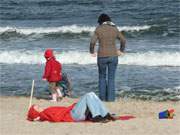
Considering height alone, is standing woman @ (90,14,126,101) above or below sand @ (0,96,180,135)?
above

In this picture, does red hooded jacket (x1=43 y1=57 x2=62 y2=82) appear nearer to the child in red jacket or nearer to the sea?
the child in red jacket

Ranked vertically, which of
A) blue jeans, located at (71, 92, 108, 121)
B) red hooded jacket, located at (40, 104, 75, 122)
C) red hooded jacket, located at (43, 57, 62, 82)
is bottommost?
red hooded jacket, located at (40, 104, 75, 122)

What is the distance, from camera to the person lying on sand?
11.0 metres

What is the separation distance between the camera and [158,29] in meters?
28.7

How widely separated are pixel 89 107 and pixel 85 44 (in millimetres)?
13861

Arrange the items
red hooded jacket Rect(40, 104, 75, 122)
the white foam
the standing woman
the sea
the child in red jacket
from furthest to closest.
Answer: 1. the white foam
2. the sea
3. the child in red jacket
4. the standing woman
5. red hooded jacket Rect(40, 104, 75, 122)

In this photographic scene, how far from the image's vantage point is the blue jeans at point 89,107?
36.0ft

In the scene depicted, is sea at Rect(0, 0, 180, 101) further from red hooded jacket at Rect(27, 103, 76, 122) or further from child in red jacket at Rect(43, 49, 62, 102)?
red hooded jacket at Rect(27, 103, 76, 122)

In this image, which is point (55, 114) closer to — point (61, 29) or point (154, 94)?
point (154, 94)

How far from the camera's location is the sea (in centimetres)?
1633

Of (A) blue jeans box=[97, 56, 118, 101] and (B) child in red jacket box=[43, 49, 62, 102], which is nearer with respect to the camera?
(A) blue jeans box=[97, 56, 118, 101]

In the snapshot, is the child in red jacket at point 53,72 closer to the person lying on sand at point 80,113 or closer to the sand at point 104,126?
the sand at point 104,126

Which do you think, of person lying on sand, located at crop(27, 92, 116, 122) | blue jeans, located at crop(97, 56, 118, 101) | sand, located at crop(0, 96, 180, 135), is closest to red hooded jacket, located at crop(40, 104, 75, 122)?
person lying on sand, located at crop(27, 92, 116, 122)

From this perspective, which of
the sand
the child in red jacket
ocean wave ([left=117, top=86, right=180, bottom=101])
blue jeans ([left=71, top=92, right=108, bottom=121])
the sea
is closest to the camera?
the sand
